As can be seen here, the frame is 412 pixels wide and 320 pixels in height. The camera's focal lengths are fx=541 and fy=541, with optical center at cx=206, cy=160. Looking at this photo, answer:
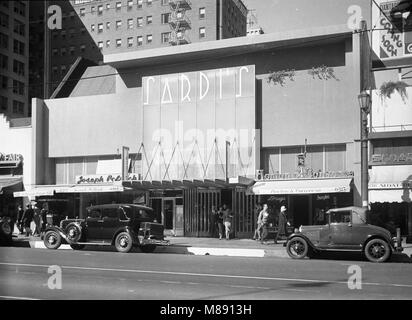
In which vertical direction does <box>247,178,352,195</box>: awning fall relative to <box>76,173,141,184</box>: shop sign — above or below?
below

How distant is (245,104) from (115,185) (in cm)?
779

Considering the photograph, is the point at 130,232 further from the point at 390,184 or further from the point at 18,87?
the point at 18,87

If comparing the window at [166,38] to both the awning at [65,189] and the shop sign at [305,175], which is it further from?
the shop sign at [305,175]

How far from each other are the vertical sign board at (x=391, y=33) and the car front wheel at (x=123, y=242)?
15193mm

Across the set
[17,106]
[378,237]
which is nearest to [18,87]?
[17,106]

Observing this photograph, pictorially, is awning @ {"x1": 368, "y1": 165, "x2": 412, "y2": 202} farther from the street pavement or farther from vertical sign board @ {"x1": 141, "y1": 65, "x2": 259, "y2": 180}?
the street pavement

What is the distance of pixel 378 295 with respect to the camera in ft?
32.2

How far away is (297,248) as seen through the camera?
17.5 metres

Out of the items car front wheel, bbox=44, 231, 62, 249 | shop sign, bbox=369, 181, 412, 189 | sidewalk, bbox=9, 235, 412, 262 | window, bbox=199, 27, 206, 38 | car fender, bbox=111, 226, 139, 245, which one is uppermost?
window, bbox=199, 27, 206, 38

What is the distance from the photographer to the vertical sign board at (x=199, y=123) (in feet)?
87.2

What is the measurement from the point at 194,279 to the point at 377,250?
23.4 feet

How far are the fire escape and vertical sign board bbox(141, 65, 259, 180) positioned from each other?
8819 millimetres

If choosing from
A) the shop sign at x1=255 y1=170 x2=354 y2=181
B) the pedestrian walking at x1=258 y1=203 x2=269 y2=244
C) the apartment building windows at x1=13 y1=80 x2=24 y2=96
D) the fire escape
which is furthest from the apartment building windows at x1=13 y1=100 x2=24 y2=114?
the pedestrian walking at x1=258 y1=203 x2=269 y2=244

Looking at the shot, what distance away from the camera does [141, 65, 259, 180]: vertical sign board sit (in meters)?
26.6
